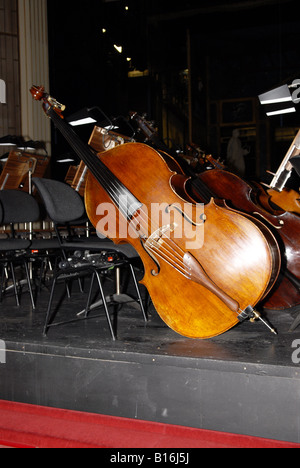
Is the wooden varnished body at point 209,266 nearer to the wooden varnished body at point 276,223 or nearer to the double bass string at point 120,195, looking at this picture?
the double bass string at point 120,195

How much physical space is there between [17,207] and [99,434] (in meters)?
2.06

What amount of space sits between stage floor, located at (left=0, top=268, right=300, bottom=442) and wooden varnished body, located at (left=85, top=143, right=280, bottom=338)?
5.2 inches

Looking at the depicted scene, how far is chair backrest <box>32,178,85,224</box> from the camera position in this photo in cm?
241

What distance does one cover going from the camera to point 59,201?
2.49 metres

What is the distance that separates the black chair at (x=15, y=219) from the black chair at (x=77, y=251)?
1.46 feet

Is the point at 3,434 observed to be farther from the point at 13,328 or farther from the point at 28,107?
the point at 28,107

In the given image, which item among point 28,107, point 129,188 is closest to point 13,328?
point 129,188

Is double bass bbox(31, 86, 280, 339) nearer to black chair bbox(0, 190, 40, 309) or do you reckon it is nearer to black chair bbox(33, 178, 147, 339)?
black chair bbox(33, 178, 147, 339)

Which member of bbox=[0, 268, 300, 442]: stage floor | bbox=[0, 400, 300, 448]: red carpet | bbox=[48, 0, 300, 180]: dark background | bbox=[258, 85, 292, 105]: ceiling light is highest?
bbox=[48, 0, 300, 180]: dark background

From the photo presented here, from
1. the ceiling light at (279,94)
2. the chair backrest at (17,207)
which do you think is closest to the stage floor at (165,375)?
the chair backrest at (17,207)

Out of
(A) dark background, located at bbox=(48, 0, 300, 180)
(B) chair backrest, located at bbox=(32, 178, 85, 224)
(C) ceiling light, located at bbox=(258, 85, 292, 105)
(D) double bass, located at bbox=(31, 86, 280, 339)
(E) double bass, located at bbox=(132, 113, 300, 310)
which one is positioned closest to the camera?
(D) double bass, located at bbox=(31, 86, 280, 339)

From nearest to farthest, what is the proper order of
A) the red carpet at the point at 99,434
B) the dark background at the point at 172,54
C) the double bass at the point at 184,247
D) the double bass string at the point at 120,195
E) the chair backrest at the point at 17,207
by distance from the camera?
1. the red carpet at the point at 99,434
2. the double bass at the point at 184,247
3. the double bass string at the point at 120,195
4. the chair backrest at the point at 17,207
5. the dark background at the point at 172,54

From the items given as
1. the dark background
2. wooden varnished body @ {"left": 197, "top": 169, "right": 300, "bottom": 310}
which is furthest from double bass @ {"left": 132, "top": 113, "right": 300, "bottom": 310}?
the dark background

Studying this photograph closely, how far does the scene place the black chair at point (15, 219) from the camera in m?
2.79
